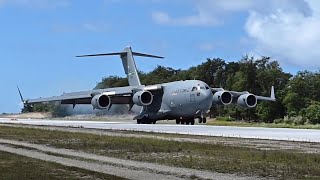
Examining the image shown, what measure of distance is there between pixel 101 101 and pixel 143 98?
429 centimetres

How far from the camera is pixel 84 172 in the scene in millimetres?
14031

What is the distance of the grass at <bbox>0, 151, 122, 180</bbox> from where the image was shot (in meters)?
13.2

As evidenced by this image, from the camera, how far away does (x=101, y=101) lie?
190ft

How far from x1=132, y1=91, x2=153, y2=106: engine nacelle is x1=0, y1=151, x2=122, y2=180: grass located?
40.9 m

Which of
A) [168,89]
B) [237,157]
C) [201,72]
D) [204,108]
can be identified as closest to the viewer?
[237,157]

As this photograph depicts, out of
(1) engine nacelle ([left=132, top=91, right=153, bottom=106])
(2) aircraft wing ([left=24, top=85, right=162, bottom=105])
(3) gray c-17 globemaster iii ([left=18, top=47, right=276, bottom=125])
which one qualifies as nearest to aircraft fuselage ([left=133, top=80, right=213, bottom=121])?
(3) gray c-17 globemaster iii ([left=18, top=47, right=276, bottom=125])

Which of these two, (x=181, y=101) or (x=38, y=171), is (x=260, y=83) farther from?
(x=38, y=171)

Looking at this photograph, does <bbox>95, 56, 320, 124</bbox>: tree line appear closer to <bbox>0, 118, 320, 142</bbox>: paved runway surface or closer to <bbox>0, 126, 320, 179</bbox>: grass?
<bbox>0, 118, 320, 142</bbox>: paved runway surface

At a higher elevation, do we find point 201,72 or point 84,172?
point 201,72

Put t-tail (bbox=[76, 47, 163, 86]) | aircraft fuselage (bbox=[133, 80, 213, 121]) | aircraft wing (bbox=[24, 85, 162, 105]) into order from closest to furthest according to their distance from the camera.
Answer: aircraft fuselage (bbox=[133, 80, 213, 121]) → aircraft wing (bbox=[24, 85, 162, 105]) → t-tail (bbox=[76, 47, 163, 86])

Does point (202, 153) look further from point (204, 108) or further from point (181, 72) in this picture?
point (181, 72)

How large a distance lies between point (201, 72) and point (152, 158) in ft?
330

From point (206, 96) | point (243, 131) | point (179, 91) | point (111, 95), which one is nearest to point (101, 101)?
point (111, 95)

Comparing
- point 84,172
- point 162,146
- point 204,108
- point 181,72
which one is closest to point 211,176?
point 84,172
